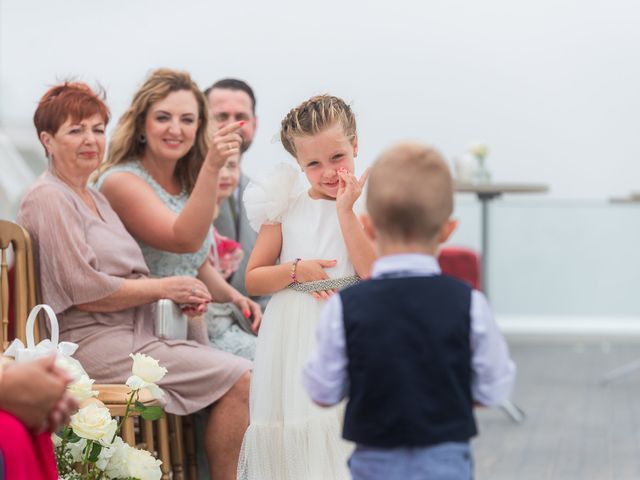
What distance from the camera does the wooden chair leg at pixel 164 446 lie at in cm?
314

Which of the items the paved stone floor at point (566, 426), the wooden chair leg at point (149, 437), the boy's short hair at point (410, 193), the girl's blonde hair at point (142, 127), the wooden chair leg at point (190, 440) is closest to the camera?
the boy's short hair at point (410, 193)

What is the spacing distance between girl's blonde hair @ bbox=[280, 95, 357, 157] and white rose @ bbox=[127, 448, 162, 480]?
2.55ft

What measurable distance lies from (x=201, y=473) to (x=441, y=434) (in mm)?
1749

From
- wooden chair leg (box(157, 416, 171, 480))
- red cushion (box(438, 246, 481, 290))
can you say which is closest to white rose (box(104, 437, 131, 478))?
wooden chair leg (box(157, 416, 171, 480))

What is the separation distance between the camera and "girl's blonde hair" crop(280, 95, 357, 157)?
102 inches

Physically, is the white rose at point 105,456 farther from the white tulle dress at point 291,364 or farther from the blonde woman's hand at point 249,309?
the blonde woman's hand at point 249,309

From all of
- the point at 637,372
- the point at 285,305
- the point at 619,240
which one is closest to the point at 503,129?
the point at 619,240

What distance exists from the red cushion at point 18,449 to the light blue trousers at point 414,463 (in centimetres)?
60

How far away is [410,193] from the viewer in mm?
1839

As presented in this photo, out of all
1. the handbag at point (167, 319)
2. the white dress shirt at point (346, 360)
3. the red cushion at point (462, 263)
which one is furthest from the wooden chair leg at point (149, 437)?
the red cushion at point (462, 263)

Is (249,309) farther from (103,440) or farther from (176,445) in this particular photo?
(103,440)

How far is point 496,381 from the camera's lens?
1904 millimetres

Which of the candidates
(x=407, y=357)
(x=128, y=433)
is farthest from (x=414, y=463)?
(x=128, y=433)

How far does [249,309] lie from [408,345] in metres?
1.80
